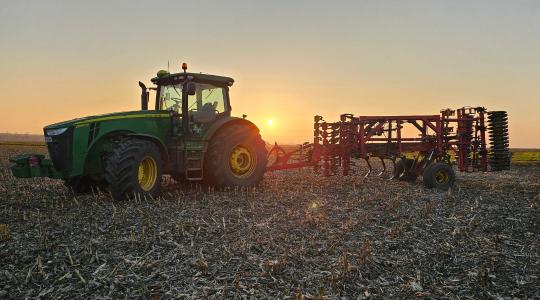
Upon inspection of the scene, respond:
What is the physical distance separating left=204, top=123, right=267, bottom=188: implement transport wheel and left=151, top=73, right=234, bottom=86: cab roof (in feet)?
3.77

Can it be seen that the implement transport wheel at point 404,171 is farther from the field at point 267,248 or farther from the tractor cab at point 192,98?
the tractor cab at point 192,98

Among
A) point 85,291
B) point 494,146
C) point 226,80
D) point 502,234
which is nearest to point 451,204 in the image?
point 502,234

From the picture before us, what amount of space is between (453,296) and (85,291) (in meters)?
3.67

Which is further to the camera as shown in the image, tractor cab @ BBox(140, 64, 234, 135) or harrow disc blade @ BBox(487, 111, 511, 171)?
harrow disc blade @ BBox(487, 111, 511, 171)

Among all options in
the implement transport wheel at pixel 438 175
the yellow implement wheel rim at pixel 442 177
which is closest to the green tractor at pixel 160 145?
the implement transport wheel at pixel 438 175

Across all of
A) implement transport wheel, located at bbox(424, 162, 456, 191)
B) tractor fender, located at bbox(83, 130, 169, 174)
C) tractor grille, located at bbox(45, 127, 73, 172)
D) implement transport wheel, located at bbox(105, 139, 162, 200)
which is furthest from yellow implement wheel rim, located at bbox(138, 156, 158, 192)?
implement transport wheel, located at bbox(424, 162, 456, 191)

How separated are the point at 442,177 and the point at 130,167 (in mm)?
8336

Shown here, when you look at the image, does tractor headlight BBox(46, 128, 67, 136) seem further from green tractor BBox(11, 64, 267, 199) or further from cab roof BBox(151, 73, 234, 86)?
cab roof BBox(151, 73, 234, 86)

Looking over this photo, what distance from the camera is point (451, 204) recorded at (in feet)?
28.7

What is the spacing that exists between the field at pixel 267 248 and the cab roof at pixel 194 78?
275cm

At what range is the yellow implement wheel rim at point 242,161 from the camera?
33.6 ft


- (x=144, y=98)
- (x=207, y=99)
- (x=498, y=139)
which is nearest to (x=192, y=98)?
(x=207, y=99)

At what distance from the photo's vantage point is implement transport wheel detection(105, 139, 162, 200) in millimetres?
7705

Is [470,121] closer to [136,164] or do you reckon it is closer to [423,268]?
[423,268]
